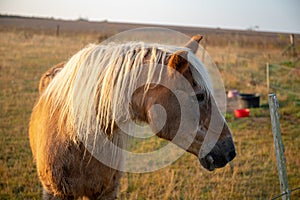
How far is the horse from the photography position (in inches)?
80.0

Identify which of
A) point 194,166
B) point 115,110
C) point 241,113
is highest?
point 241,113

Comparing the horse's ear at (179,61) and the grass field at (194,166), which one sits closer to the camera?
the horse's ear at (179,61)

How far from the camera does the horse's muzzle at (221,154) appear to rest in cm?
208

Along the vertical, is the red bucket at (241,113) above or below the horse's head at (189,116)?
above

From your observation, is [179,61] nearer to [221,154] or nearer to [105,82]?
[105,82]

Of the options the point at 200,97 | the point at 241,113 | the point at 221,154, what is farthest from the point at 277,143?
the point at 241,113

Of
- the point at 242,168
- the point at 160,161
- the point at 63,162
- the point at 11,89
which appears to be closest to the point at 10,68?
the point at 11,89

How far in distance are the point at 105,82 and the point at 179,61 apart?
1.79ft

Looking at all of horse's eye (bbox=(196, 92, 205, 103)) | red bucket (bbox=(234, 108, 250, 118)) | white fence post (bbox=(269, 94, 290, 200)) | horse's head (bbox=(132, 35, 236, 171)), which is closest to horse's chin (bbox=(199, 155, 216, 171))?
horse's head (bbox=(132, 35, 236, 171))

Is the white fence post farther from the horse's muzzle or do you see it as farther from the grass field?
the horse's muzzle

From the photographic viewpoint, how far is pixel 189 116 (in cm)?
205

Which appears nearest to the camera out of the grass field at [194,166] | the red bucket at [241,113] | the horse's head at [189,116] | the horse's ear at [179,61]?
the horse's ear at [179,61]

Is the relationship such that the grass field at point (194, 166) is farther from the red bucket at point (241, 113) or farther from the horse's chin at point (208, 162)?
the horse's chin at point (208, 162)

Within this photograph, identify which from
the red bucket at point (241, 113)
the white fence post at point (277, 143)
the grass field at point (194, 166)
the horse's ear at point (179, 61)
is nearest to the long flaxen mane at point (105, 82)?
the horse's ear at point (179, 61)
